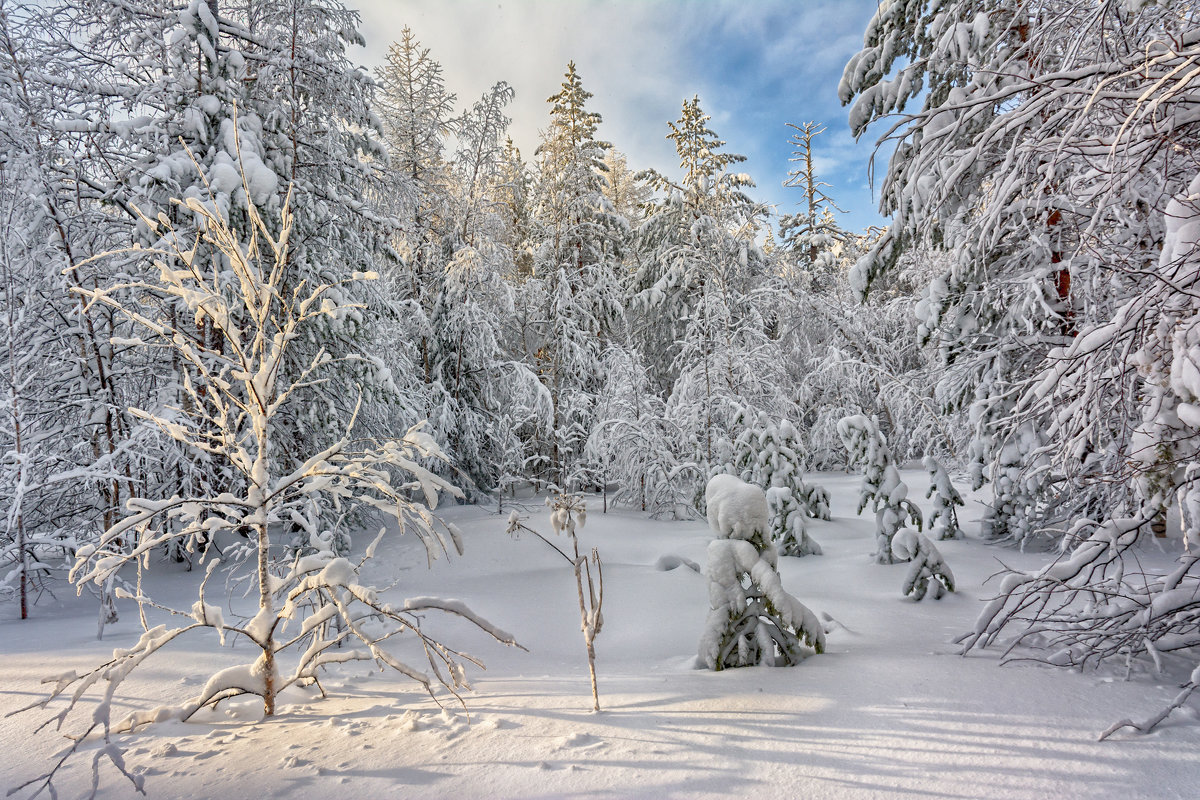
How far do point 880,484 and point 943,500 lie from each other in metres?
1.36

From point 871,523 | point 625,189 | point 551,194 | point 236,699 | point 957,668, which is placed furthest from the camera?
point 625,189

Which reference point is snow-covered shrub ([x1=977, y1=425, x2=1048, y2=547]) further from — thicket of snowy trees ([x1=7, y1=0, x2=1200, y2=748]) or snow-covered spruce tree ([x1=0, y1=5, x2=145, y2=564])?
snow-covered spruce tree ([x1=0, y1=5, x2=145, y2=564])

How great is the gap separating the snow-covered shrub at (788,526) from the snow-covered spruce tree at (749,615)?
3997 mm

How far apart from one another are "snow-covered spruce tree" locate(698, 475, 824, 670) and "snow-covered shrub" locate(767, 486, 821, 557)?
4.00m

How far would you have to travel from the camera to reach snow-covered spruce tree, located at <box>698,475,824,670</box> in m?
3.47

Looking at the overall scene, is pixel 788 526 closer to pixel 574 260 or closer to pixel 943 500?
pixel 943 500

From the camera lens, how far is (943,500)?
24.4ft

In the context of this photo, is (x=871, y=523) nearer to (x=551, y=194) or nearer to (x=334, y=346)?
(x=334, y=346)

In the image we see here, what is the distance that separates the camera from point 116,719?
252 centimetres

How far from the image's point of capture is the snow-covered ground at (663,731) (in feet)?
6.75

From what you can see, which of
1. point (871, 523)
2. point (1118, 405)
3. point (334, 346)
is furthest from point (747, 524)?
point (871, 523)

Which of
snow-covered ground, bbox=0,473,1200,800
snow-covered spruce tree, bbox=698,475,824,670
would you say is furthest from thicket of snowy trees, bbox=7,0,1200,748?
snow-covered spruce tree, bbox=698,475,824,670

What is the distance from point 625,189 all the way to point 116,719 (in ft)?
79.1

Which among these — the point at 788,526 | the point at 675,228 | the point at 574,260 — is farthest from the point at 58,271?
the point at 675,228
